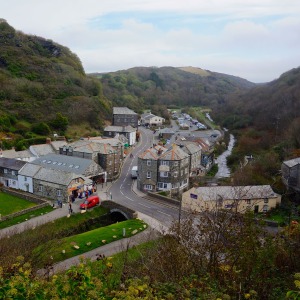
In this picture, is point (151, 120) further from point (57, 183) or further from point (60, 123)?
point (57, 183)

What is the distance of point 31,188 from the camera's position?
3506cm

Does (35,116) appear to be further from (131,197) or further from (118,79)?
(118,79)

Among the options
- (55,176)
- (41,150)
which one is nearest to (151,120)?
(41,150)

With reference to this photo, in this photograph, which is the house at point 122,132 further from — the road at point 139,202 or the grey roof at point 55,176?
the grey roof at point 55,176

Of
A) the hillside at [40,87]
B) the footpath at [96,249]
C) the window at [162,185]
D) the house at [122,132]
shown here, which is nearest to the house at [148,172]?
the window at [162,185]

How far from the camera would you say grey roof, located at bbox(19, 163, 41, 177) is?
35031 millimetres

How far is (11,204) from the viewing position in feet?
102

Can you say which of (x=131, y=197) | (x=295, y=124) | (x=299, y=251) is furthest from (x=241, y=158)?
(x=299, y=251)

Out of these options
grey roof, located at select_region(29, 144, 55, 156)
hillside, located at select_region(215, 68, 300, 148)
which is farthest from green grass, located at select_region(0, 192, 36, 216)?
hillside, located at select_region(215, 68, 300, 148)

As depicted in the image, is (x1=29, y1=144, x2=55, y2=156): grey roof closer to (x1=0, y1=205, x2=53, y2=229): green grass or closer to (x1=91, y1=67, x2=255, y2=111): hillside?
(x1=0, y1=205, x2=53, y2=229): green grass

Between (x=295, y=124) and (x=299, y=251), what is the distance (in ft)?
145

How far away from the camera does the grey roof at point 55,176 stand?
107 feet

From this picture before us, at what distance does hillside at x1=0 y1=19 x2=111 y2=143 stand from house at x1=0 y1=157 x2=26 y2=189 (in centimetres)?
1715

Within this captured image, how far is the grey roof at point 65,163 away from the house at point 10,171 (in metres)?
2.19
